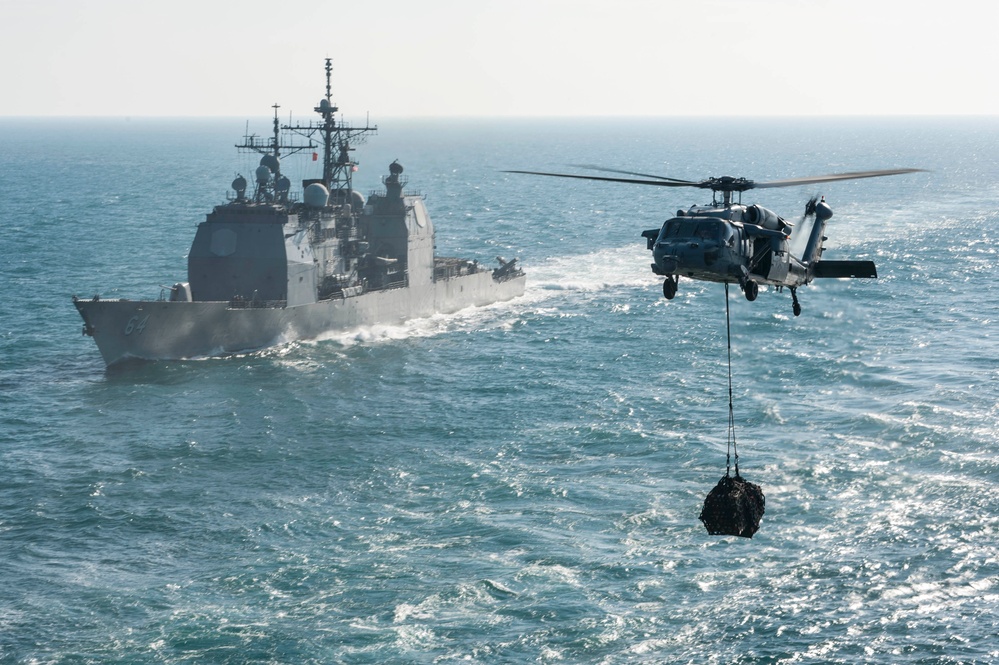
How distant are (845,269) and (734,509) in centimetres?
715

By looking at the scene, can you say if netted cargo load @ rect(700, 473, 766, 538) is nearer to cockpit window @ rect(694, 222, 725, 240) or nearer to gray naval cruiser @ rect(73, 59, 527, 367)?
cockpit window @ rect(694, 222, 725, 240)

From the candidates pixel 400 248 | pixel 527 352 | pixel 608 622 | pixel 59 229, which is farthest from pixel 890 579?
pixel 59 229

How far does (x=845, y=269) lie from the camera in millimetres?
30547

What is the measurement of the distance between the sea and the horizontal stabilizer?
9.73m

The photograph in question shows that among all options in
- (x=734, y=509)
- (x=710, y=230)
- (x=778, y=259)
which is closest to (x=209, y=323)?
(x=734, y=509)

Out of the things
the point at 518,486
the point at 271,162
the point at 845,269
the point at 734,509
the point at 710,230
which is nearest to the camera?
the point at 710,230

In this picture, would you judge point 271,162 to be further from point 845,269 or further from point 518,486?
point 845,269

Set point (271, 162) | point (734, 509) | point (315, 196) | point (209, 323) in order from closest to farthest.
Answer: point (734, 509) < point (209, 323) < point (315, 196) < point (271, 162)

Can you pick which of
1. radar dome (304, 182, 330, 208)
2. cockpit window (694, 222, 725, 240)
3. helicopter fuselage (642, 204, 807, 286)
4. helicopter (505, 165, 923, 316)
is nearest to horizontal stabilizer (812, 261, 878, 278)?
helicopter (505, 165, 923, 316)

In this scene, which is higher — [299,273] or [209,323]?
[299,273]

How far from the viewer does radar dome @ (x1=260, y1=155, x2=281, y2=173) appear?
2549 inches

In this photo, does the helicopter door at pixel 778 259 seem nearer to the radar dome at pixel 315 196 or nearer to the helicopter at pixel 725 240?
the helicopter at pixel 725 240

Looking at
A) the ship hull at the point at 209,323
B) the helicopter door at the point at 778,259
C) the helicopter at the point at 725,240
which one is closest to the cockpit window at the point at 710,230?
the helicopter at the point at 725,240

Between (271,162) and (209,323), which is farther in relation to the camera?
(271,162)
